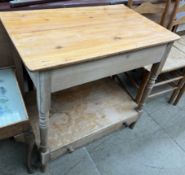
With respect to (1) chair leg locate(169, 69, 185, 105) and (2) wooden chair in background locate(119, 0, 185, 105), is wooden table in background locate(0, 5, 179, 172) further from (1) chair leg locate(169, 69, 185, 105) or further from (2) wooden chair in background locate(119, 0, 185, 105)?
(1) chair leg locate(169, 69, 185, 105)

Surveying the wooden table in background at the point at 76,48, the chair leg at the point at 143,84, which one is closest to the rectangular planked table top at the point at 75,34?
the wooden table in background at the point at 76,48

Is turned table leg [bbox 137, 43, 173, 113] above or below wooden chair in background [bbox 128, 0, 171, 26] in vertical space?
below

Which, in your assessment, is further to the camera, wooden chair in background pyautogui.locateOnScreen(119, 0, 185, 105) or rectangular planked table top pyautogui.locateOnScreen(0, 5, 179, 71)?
wooden chair in background pyautogui.locateOnScreen(119, 0, 185, 105)

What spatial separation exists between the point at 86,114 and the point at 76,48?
0.62 meters

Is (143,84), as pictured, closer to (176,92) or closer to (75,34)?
(176,92)

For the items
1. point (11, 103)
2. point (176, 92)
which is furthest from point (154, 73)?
point (11, 103)

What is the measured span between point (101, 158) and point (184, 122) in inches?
31.2

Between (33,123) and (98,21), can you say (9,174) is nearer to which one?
(33,123)

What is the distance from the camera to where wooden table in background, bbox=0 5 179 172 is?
785 mm

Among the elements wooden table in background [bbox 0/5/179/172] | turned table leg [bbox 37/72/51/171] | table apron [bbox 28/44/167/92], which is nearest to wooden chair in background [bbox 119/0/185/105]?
wooden table in background [bbox 0/5/179/172]

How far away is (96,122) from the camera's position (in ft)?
4.36

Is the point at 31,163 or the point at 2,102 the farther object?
the point at 31,163

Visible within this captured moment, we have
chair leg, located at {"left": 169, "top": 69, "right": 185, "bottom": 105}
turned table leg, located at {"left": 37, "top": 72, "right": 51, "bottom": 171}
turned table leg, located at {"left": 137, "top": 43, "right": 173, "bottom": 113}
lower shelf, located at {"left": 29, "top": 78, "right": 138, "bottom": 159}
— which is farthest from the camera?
chair leg, located at {"left": 169, "top": 69, "right": 185, "bottom": 105}

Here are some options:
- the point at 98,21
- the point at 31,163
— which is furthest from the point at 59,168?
the point at 98,21
